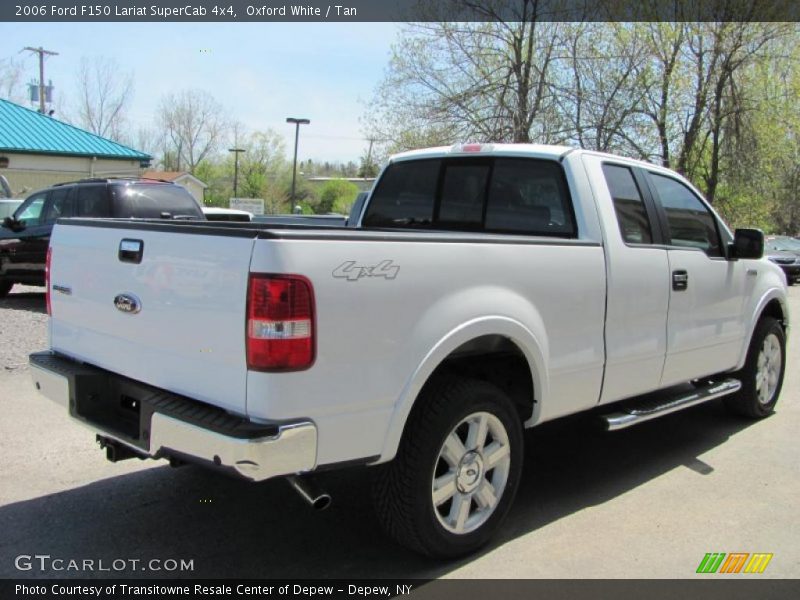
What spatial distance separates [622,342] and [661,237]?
35.7 inches

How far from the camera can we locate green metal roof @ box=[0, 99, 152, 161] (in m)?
31.6

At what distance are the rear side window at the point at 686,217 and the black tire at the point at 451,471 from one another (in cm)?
209

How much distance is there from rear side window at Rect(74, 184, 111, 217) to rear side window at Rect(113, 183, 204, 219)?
152mm

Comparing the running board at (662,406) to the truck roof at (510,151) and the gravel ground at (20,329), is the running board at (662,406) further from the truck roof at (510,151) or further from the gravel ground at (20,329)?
the gravel ground at (20,329)

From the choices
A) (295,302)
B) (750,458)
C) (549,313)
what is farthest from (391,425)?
(750,458)

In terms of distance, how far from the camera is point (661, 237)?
4.62m

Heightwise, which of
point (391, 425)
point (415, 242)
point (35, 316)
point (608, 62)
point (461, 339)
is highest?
point (608, 62)

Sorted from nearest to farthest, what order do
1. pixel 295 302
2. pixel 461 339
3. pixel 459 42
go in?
pixel 295 302 < pixel 461 339 < pixel 459 42

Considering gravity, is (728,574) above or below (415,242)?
below

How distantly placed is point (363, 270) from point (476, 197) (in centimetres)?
199

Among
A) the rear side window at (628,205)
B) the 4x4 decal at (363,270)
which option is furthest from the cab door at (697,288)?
the 4x4 decal at (363,270)

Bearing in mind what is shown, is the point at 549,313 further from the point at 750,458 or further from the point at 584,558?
the point at 750,458

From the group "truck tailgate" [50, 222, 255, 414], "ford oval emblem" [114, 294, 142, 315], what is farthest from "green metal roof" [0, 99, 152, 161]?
"ford oval emblem" [114, 294, 142, 315]

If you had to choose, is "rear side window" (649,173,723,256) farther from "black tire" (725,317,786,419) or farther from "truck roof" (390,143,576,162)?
"black tire" (725,317,786,419)
